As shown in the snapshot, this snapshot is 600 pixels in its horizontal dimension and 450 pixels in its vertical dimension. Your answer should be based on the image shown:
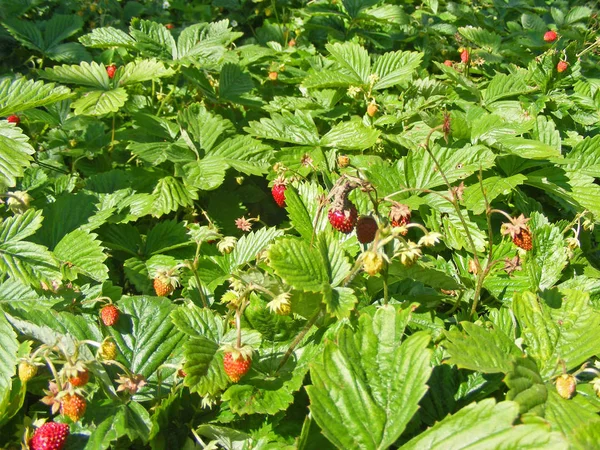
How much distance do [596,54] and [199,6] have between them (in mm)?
3322

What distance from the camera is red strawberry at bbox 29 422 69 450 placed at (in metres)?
1.49

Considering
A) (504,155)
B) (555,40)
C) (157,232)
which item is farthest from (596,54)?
(157,232)

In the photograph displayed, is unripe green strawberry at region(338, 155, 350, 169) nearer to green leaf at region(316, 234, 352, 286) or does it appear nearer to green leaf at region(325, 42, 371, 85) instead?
green leaf at region(325, 42, 371, 85)

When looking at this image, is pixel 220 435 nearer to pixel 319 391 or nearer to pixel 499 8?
pixel 319 391

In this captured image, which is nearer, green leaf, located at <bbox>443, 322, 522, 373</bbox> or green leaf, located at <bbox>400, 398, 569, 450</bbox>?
green leaf, located at <bbox>400, 398, 569, 450</bbox>

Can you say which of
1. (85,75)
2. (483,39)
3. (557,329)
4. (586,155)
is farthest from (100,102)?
(483,39)

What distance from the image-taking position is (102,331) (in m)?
1.79

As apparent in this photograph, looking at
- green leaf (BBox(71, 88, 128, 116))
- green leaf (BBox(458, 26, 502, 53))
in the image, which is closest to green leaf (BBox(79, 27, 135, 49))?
green leaf (BBox(71, 88, 128, 116))

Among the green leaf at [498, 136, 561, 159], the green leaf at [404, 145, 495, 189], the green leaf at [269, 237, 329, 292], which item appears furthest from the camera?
the green leaf at [498, 136, 561, 159]

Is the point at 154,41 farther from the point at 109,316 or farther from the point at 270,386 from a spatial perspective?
the point at 270,386

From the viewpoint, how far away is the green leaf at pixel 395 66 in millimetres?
3104

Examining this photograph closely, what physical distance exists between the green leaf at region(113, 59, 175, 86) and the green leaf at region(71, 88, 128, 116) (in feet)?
0.28

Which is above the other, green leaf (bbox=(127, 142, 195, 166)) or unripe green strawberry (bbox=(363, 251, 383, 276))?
unripe green strawberry (bbox=(363, 251, 383, 276))

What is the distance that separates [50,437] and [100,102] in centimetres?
167
